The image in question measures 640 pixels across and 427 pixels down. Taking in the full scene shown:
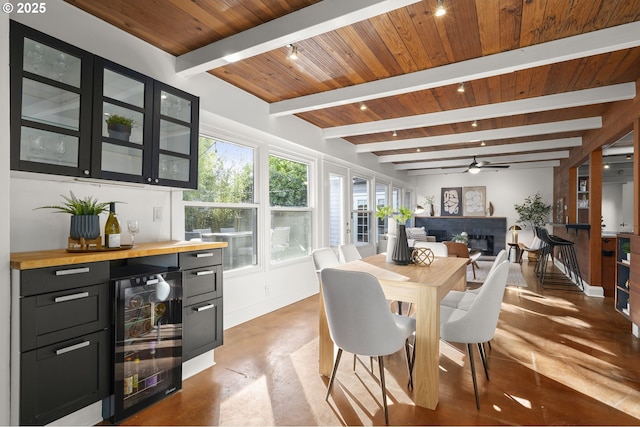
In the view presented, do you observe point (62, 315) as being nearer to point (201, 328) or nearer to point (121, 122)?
point (201, 328)

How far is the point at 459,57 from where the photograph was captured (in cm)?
278

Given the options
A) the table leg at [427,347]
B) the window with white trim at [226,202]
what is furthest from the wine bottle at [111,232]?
the table leg at [427,347]

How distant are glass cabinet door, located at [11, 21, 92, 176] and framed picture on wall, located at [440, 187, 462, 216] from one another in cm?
950

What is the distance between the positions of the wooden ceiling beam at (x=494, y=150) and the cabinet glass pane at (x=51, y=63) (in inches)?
242

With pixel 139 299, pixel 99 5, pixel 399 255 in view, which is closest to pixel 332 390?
pixel 399 255

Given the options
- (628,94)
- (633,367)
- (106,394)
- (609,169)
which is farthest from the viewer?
(609,169)

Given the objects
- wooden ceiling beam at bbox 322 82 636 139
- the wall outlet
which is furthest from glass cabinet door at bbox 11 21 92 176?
wooden ceiling beam at bbox 322 82 636 139

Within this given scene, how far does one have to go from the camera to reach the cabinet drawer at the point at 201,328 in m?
2.43

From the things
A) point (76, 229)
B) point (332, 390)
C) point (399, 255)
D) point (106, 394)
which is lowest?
point (332, 390)

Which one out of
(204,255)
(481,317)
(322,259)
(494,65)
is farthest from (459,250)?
(204,255)

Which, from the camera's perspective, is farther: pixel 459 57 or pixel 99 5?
pixel 459 57

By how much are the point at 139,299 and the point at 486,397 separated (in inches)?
91.8

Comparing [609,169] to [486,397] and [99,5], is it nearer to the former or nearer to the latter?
[486,397]

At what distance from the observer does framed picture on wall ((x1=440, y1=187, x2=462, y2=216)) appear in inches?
387
